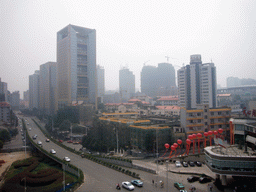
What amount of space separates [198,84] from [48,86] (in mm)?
50266

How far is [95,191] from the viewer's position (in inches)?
529

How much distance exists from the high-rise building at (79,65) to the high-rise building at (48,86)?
15.0m

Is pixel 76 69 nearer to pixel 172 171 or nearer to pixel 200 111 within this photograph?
pixel 200 111

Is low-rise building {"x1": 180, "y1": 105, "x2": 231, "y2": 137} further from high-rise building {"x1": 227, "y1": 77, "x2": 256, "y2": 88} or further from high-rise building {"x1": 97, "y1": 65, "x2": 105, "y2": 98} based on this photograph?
high-rise building {"x1": 227, "y1": 77, "x2": 256, "y2": 88}

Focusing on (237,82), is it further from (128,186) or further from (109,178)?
(128,186)

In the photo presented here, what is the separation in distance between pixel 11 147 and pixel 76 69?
26169mm

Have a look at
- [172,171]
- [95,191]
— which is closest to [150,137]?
[172,171]

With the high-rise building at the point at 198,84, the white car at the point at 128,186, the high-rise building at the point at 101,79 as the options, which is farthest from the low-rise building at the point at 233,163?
the high-rise building at the point at 101,79

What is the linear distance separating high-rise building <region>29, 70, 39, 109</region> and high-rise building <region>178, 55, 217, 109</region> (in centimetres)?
5709

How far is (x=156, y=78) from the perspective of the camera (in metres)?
133

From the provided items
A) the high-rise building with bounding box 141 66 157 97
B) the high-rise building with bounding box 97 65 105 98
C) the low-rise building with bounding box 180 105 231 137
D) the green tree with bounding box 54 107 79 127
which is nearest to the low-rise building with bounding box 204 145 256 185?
the low-rise building with bounding box 180 105 231 137

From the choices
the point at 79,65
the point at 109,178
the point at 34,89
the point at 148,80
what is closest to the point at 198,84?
the point at 79,65

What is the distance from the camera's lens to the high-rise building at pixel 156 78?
132 m

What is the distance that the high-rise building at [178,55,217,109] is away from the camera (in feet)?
158
